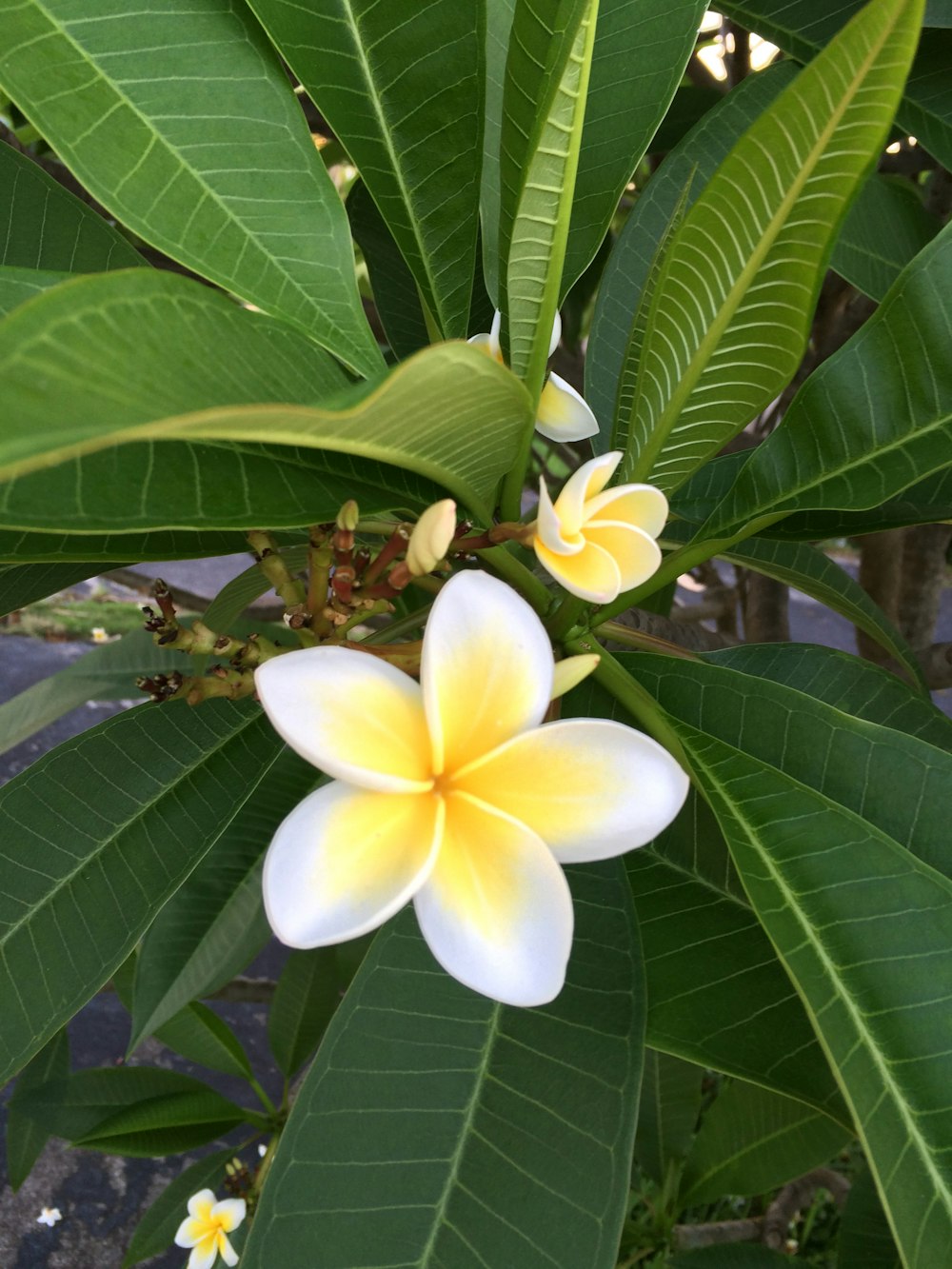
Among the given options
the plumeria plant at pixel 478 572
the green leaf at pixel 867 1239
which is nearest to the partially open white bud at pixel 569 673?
the plumeria plant at pixel 478 572

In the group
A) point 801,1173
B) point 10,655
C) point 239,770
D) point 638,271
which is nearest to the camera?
point 239,770

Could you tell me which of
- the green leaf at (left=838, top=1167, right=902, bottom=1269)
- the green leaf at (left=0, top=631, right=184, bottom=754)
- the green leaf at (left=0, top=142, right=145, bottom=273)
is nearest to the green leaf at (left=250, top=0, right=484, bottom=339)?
the green leaf at (left=0, top=142, right=145, bottom=273)

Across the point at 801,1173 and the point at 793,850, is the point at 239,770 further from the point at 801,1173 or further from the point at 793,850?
the point at 801,1173

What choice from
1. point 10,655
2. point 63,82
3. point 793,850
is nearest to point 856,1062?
point 793,850

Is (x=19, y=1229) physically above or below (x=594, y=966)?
below

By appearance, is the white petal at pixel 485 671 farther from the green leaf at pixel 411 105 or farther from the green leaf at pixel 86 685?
the green leaf at pixel 86 685

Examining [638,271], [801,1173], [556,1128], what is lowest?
[801,1173]

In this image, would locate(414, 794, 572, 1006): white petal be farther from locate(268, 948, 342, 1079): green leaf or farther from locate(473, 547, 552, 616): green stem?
locate(268, 948, 342, 1079): green leaf
